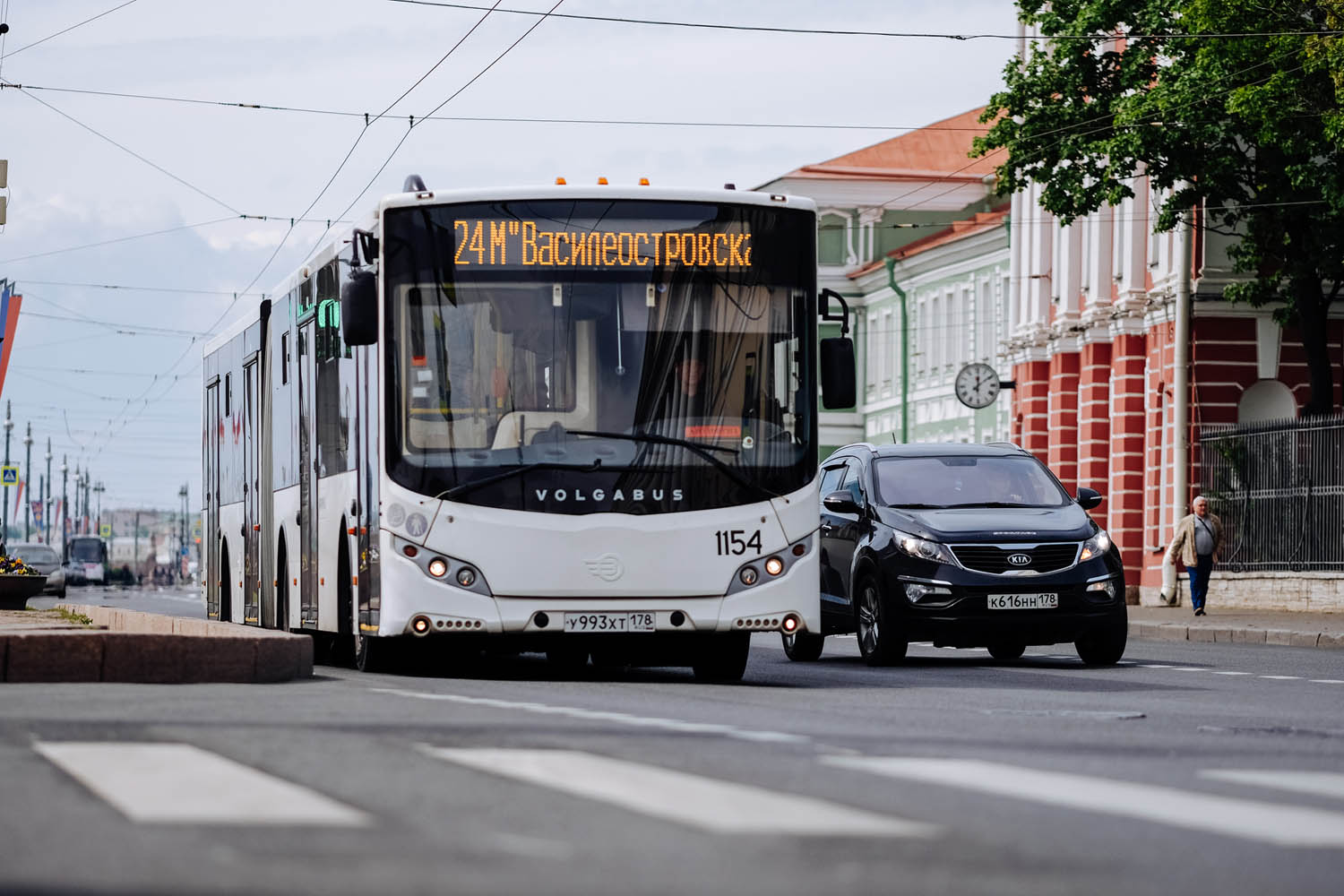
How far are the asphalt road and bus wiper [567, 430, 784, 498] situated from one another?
2.21 m

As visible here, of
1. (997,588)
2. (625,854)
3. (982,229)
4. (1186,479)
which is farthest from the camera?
(982,229)

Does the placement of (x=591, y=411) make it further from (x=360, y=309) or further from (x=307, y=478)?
(x=307, y=478)

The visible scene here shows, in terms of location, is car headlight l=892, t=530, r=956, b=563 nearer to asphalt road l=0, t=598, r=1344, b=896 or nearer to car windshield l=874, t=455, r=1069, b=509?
car windshield l=874, t=455, r=1069, b=509

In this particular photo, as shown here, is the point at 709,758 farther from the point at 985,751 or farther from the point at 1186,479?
the point at 1186,479

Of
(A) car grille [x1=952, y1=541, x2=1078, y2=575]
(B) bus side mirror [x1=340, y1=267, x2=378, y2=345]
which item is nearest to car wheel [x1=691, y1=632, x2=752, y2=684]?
(A) car grille [x1=952, y1=541, x2=1078, y2=575]

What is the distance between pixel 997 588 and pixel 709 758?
36.6 feet

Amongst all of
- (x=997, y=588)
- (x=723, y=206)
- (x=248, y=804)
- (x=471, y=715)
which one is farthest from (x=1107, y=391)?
(x=248, y=804)

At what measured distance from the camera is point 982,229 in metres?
68.1

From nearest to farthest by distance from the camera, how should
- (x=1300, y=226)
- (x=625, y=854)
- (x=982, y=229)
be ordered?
(x=625, y=854) < (x=1300, y=226) < (x=982, y=229)

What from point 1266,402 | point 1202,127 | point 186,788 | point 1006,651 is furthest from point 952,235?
point 186,788

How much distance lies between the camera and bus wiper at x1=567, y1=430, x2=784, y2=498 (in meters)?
17.0

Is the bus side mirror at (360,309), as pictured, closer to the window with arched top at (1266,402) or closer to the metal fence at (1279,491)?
the metal fence at (1279,491)

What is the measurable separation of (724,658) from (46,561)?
219 feet

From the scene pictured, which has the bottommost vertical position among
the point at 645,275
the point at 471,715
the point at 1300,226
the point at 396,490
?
the point at 471,715
